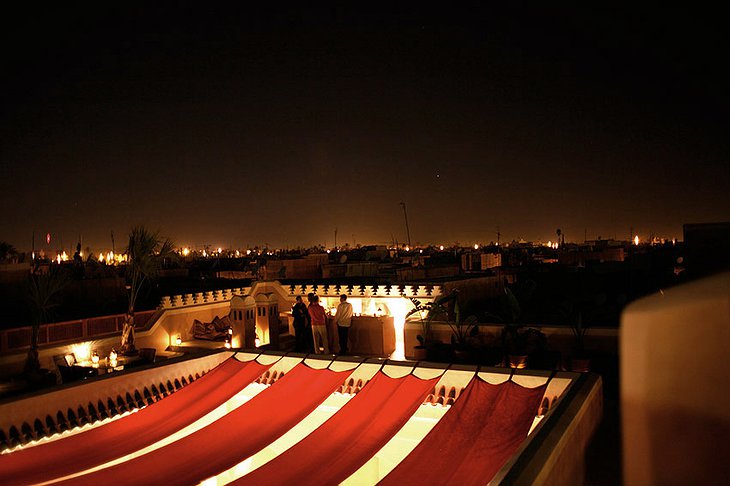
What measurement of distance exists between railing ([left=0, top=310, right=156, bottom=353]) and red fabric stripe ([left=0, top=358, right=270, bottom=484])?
18.8 feet

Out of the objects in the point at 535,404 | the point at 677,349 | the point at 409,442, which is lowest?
the point at 409,442

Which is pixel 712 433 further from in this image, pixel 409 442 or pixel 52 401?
pixel 52 401

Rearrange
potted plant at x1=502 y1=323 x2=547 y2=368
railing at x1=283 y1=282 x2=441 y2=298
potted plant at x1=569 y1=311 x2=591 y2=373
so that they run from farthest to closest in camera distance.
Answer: railing at x1=283 y1=282 x2=441 y2=298
potted plant at x1=502 y1=323 x2=547 y2=368
potted plant at x1=569 y1=311 x2=591 y2=373

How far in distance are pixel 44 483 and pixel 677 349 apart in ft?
26.5

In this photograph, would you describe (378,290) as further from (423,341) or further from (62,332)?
(62,332)

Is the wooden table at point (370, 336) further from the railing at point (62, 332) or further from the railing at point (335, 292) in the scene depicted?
the railing at point (62, 332)

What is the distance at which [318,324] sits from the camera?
486 inches

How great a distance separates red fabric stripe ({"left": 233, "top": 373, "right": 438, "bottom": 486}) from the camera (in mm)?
6055

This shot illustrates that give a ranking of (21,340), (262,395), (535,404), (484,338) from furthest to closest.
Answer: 1. (21,340)
2. (484,338)
3. (262,395)
4. (535,404)

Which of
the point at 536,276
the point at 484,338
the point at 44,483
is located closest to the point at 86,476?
the point at 44,483

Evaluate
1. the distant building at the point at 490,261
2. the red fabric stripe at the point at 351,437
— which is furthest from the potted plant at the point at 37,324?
the distant building at the point at 490,261

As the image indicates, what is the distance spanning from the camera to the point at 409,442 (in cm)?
924

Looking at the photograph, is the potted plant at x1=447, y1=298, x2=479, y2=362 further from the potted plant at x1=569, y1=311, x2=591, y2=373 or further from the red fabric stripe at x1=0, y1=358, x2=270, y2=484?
the red fabric stripe at x1=0, y1=358, x2=270, y2=484

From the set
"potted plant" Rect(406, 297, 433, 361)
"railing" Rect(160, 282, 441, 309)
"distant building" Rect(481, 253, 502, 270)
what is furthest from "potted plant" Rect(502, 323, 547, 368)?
"distant building" Rect(481, 253, 502, 270)
